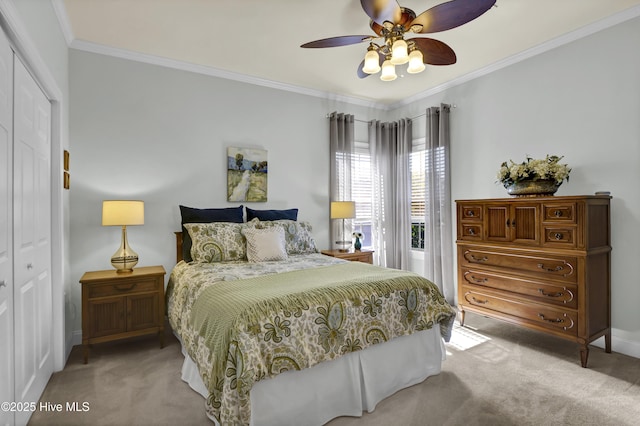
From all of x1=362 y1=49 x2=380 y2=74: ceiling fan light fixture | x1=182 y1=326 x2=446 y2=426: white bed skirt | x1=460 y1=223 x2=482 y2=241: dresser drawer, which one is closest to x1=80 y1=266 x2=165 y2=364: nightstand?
x1=182 y1=326 x2=446 y2=426: white bed skirt

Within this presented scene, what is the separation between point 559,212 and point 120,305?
12.3ft

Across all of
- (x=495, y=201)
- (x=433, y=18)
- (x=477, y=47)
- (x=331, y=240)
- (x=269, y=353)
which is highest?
(x=477, y=47)

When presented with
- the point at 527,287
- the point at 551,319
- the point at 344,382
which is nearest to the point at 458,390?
the point at 344,382

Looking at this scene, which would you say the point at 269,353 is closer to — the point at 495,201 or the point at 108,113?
the point at 495,201

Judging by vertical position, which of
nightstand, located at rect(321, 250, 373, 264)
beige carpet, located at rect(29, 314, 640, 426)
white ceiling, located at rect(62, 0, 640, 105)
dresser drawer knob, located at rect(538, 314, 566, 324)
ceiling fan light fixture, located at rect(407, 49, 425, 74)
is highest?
white ceiling, located at rect(62, 0, 640, 105)

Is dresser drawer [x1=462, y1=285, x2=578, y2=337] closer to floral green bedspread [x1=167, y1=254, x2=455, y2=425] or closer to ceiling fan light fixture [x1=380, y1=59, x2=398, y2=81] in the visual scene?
floral green bedspread [x1=167, y1=254, x2=455, y2=425]

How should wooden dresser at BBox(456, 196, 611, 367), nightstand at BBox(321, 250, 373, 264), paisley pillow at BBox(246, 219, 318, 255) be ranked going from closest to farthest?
wooden dresser at BBox(456, 196, 611, 367)
paisley pillow at BBox(246, 219, 318, 255)
nightstand at BBox(321, 250, 373, 264)

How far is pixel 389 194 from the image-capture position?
5.11m

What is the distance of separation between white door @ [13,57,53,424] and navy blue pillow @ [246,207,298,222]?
182 centimetres

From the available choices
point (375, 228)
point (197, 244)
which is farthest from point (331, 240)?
point (197, 244)

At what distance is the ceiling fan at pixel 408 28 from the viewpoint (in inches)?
A: 84.3

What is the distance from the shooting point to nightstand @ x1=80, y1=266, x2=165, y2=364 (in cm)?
285

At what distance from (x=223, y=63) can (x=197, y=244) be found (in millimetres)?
2022

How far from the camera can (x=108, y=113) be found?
3.41 meters
